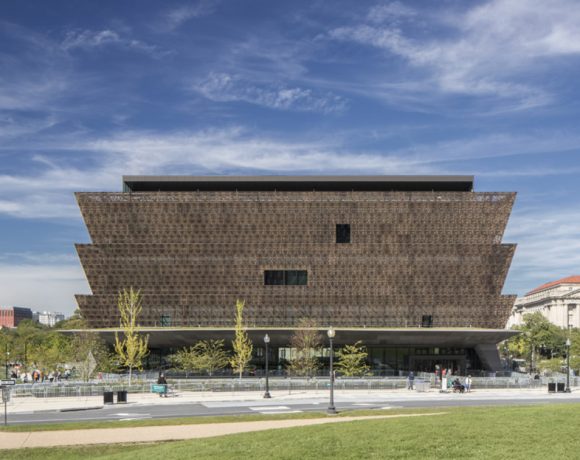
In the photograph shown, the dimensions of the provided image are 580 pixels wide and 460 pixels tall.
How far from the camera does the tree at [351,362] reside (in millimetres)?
71625

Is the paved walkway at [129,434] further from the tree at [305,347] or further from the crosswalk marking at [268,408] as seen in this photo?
the tree at [305,347]

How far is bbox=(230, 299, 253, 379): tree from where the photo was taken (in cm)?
7306

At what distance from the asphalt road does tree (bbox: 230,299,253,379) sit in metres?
25.4

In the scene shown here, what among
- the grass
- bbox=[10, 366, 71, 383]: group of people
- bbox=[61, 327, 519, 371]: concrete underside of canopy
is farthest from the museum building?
the grass

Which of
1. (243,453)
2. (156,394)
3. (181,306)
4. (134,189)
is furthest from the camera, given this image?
(134,189)

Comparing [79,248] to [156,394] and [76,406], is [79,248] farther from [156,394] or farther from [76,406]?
[76,406]

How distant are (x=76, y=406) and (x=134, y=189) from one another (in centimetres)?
4676

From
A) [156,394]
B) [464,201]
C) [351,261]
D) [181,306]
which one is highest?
[464,201]

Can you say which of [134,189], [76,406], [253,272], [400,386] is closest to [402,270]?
[253,272]

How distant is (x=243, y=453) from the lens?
20594mm

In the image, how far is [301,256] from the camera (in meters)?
81.7

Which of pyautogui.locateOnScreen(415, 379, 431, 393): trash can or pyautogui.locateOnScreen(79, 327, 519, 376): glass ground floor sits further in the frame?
pyautogui.locateOnScreen(79, 327, 519, 376): glass ground floor

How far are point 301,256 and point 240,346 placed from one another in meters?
14.1

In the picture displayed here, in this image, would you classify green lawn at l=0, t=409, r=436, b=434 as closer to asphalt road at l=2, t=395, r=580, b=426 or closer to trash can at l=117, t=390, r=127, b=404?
asphalt road at l=2, t=395, r=580, b=426
